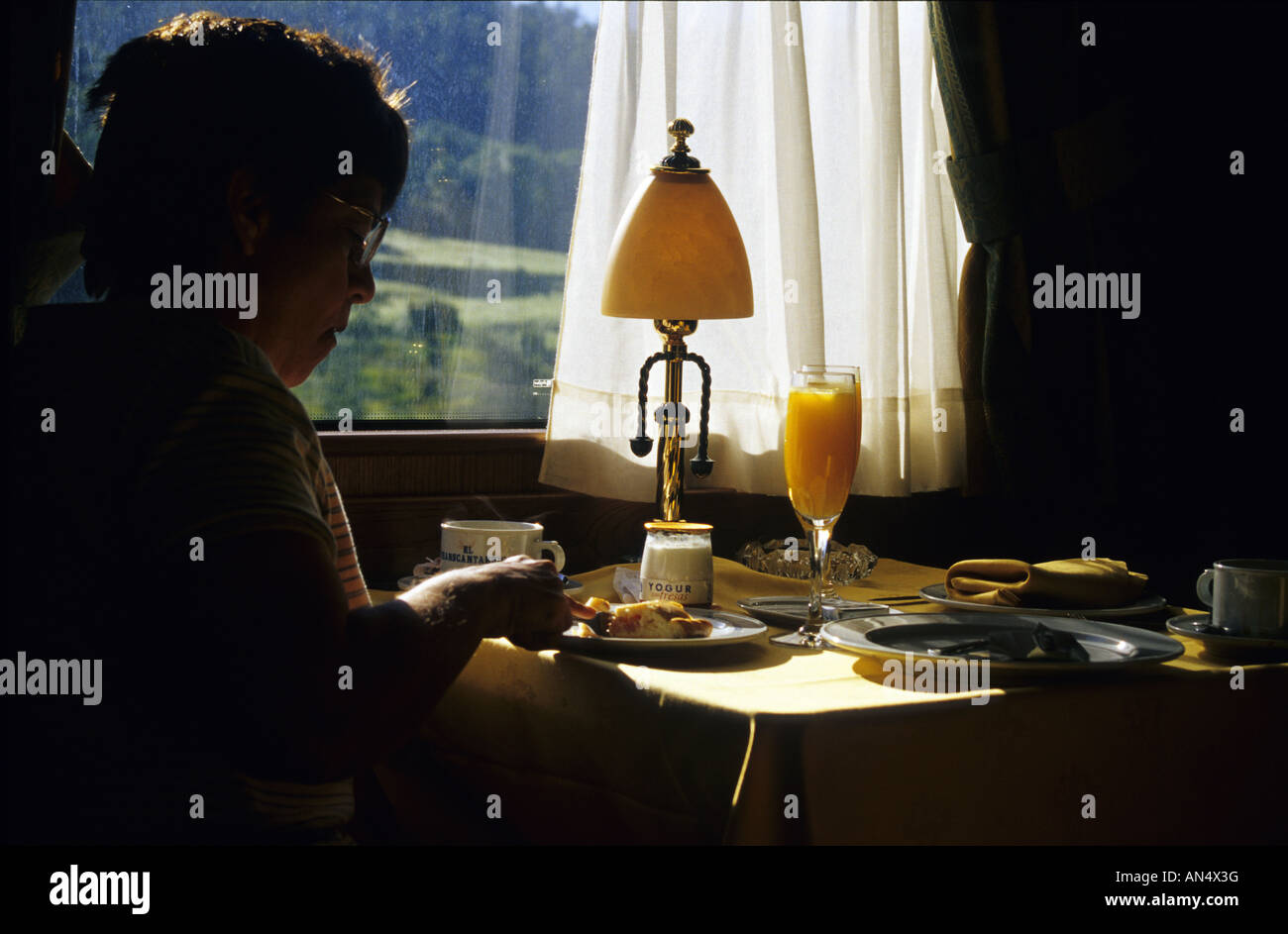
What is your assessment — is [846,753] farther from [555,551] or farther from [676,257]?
[676,257]

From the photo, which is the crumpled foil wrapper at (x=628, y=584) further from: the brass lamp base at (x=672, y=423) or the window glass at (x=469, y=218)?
the window glass at (x=469, y=218)

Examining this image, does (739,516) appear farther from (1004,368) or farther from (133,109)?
(133,109)

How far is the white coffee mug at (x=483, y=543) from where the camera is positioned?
1.41 metres

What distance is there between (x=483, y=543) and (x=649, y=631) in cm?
32

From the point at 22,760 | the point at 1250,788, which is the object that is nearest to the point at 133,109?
the point at 22,760

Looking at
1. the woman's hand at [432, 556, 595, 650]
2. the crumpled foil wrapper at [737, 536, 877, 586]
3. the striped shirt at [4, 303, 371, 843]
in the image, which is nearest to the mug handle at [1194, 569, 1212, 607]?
the crumpled foil wrapper at [737, 536, 877, 586]

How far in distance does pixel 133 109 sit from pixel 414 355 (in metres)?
1.28

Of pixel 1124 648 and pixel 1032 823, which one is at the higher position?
pixel 1124 648

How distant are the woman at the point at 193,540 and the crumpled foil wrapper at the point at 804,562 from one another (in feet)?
2.59

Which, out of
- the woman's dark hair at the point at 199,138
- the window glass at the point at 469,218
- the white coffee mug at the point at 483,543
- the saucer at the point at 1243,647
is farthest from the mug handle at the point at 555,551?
the window glass at the point at 469,218

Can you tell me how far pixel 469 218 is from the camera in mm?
2318

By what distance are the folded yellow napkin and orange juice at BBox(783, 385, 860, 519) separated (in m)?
0.24

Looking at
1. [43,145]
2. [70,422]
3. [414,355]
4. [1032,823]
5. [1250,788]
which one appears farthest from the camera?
[414,355]

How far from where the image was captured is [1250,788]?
3.61 ft
